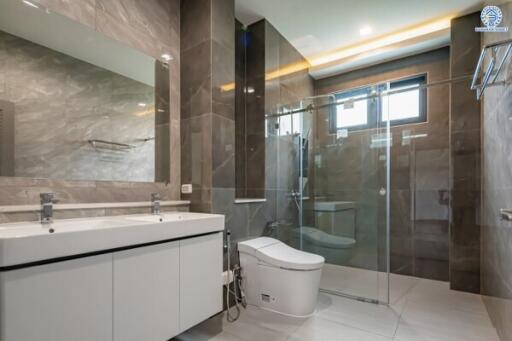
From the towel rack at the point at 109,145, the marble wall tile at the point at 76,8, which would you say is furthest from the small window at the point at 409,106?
the marble wall tile at the point at 76,8

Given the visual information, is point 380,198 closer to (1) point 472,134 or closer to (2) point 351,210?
(2) point 351,210

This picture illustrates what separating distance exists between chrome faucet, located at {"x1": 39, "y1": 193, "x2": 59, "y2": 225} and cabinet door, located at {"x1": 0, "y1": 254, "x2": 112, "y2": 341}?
1.44 feet

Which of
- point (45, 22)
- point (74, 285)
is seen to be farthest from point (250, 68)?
point (74, 285)

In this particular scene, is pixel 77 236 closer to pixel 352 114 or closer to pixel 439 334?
pixel 439 334

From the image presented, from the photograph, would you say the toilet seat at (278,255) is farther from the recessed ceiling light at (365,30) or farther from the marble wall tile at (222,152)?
the recessed ceiling light at (365,30)

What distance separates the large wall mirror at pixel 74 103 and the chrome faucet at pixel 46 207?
157mm

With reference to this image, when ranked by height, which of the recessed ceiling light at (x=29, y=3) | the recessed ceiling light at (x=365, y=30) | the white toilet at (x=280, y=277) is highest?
the recessed ceiling light at (x=365, y=30)

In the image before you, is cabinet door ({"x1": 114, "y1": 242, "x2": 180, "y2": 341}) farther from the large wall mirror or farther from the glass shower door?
the glass shower door

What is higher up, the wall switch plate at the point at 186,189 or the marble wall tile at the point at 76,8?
the marble wall tile at the point at 76,8

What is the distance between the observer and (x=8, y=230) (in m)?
1.10

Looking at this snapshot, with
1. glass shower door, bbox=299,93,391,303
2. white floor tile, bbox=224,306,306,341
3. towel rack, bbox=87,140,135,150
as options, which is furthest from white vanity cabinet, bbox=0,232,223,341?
glass shower door, bbox=299,93,391,303

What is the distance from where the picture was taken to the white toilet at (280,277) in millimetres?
1951

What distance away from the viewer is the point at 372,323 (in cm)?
188

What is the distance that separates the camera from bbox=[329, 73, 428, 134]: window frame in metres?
2.67
